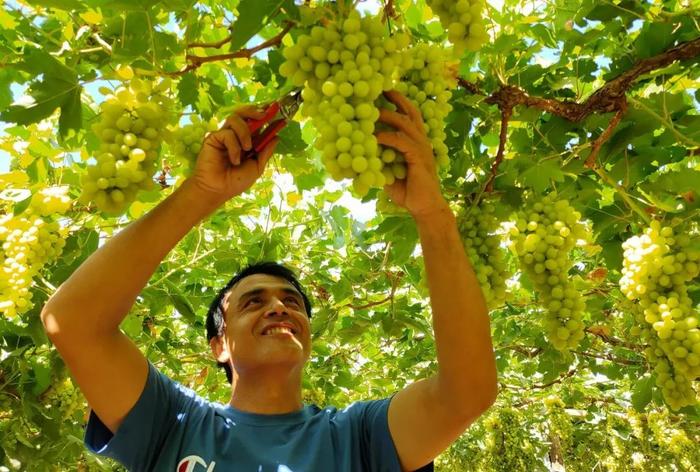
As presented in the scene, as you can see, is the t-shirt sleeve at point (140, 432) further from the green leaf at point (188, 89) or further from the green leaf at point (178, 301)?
the green leaf at point (178, 301)

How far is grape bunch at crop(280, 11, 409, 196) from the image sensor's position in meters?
1.21

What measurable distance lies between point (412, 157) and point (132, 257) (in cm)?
85

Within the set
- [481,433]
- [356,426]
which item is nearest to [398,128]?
[356,426]

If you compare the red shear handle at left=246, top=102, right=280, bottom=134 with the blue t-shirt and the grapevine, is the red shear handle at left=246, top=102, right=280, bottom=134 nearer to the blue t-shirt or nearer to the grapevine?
the blue t-shirt

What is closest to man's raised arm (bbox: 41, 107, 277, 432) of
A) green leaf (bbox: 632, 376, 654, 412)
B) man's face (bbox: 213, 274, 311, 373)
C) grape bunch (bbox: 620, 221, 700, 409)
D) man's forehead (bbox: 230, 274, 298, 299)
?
man's face (bbox: 213, 274, 311, 373)

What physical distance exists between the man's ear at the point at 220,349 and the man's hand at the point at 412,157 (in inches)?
56.4

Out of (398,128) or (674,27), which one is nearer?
(398,128)

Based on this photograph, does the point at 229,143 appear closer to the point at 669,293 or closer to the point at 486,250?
the point at 486,250

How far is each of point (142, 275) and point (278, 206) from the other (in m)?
2.79

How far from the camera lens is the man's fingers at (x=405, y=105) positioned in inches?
57.2

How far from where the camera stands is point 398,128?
1.40 m

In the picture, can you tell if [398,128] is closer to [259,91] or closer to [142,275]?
[142,275]

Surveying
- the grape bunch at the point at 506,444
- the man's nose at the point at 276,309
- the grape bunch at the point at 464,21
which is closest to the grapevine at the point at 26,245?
the man's nose at the point at 276,309

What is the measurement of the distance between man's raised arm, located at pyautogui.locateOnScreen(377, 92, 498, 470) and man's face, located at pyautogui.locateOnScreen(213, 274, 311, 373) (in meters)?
0.61
